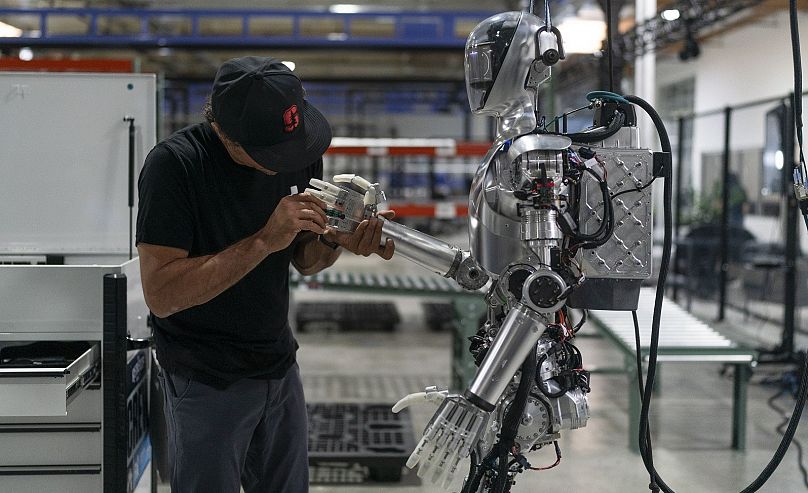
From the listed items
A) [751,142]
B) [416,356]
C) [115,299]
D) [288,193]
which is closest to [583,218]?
[288,193]

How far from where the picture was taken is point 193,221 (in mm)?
1762

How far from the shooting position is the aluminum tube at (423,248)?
1961 mm

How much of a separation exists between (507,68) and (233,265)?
0.76 m

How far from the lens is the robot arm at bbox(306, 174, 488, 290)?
74.0 inches

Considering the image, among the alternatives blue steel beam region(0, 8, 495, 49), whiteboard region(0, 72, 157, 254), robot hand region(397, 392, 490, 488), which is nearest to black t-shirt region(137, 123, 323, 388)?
robot hand region(397, 392, 490, 488)

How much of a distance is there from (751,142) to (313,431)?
872 centimetres

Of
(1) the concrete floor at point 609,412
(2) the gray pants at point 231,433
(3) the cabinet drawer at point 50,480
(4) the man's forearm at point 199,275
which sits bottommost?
(1) the concrete floor at point 609,412

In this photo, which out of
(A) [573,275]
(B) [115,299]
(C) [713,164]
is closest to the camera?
(A) [573,275]

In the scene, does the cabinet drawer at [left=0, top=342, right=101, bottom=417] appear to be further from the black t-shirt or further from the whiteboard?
the whiteboard

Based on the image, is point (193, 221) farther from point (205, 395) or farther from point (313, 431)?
point (313, 431)

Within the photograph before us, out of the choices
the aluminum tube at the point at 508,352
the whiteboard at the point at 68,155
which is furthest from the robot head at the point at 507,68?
the whiteboard at the point at 68,155

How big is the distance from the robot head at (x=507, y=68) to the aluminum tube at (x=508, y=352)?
0.45 meters

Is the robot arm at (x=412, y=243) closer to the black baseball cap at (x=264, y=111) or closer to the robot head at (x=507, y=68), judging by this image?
the black baseball cap at (x=264, y=111)

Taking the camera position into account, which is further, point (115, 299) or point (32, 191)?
point (32, 191)
